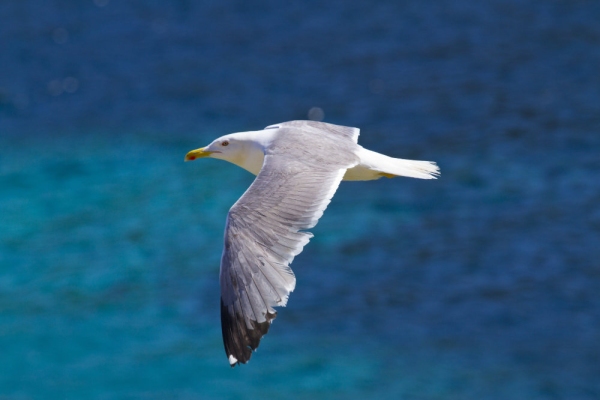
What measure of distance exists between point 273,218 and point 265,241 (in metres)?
0.19

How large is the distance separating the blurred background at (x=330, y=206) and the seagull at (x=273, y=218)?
459cm

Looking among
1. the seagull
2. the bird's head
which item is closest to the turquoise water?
the bird's head

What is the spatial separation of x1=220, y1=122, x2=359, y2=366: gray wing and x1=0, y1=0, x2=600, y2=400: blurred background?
16.7 ft

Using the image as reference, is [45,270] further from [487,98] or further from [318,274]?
[487,98]

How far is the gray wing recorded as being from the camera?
595cm

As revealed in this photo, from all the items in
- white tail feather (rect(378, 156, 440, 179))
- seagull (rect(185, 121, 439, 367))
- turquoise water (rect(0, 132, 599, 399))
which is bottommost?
turquoise water (rect(0, 132, 599, 399))

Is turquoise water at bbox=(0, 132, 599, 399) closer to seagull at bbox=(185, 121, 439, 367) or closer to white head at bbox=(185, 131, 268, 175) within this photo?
white head at bbox=(185, 131, 268, 175)

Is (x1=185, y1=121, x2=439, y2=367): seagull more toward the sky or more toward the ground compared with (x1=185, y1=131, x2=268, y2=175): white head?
more toward the sky

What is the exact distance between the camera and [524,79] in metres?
15.6

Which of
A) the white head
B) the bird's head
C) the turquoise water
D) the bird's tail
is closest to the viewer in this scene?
the bird's tail

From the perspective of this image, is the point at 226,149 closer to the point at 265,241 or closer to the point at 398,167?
the point at 398,167

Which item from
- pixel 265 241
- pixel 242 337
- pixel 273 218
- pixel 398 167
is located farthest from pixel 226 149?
pixel 242 337

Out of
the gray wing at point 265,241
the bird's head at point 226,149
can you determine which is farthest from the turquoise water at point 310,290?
the gray wing at point 265,241

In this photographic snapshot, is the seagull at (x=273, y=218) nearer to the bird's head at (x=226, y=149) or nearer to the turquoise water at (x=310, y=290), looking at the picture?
the bird's head at (x=226, y=149)
